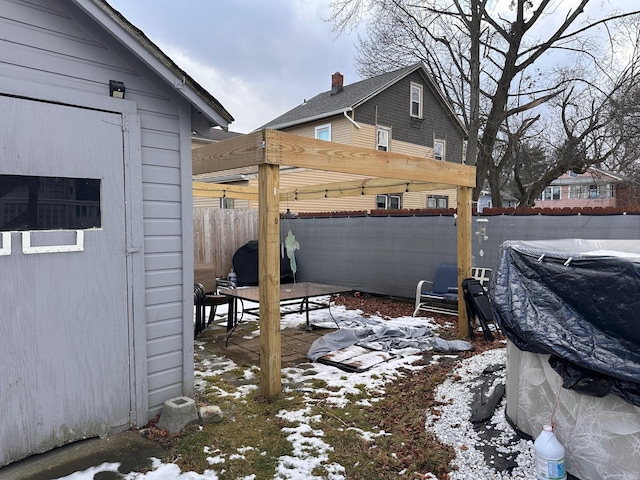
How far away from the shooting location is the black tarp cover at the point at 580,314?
6.95 ft

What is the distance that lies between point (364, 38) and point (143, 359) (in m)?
15.7

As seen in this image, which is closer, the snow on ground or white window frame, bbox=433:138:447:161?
the snow on ground

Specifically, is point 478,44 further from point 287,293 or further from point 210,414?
point 210,414

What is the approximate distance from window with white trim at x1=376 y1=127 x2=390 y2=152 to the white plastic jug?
14289mm

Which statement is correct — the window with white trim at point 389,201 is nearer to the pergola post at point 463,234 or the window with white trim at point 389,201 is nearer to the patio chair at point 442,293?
the patio chair at point 442,293

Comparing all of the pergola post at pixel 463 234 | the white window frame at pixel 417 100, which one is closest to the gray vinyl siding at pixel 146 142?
the pergola post at pixel 463 234

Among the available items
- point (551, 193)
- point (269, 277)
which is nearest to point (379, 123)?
point (269, 277)

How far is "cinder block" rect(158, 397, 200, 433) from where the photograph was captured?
3.11 meters

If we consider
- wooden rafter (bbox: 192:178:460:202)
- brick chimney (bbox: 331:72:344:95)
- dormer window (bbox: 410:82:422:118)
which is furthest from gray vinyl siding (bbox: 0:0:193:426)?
dormer window (bbox: 410:82:422:118)

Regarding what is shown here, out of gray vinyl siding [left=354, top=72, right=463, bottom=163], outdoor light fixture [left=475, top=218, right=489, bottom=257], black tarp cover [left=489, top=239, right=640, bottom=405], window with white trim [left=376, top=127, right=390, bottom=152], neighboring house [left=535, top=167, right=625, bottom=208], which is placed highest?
gray vinyl siding [left=354, top=72, right=463, bottom=163]

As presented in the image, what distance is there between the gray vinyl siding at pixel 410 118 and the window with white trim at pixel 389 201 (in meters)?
2.25

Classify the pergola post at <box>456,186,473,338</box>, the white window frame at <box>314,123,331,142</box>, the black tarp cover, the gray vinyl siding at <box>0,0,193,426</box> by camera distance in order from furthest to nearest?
the white window frame at <box>314,123,331,142</box>
the pergola post at <box>456,186,473,338</box>
the gray vinyl siding at <box>0,0,193,426</box>
the black tarp cover

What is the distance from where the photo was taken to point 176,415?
312 cm

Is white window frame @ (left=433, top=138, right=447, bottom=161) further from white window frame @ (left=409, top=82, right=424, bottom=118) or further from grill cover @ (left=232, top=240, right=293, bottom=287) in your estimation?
grill cover @ (left=232, top=240, right=293, bottom=287)
